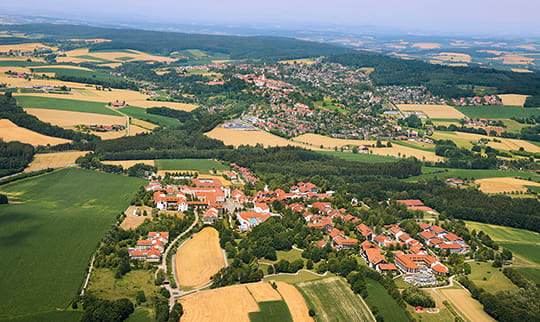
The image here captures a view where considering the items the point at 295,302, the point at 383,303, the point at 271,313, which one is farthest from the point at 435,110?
the point at 271,313

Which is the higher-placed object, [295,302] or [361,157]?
[295,302]

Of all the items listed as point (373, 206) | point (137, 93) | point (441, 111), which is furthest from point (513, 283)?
point (137, 93)

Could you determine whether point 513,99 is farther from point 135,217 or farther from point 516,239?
point 135,217

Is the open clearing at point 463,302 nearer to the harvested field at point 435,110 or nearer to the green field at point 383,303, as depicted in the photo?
the green field at point 383,303

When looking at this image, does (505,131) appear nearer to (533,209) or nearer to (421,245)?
(533,209)

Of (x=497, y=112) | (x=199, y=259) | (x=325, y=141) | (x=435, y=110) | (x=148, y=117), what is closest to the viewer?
(x=199, y=259)

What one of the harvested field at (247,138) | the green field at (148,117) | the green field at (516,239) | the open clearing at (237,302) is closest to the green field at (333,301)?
the open clearing at (237,302)

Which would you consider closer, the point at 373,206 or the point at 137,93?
the point at 373,206
